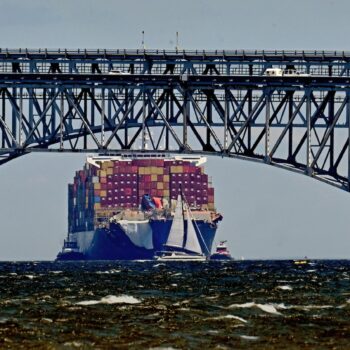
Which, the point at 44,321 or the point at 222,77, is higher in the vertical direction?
the point at 222,77

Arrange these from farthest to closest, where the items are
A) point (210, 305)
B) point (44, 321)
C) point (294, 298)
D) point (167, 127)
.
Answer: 1. point (167, 127)
2. point (294, 298)
3. point (210, 305)
4. point (44, 321)

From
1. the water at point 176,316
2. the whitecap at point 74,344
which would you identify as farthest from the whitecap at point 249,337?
the whitecap at point 74,344

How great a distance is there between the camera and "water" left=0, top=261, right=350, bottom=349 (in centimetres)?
5747

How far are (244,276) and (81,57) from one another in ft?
82.9

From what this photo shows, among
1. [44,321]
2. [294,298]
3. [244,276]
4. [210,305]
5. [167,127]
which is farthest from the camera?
[167,127]

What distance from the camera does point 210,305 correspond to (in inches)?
2955

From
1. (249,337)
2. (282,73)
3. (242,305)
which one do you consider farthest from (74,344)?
(282,73)

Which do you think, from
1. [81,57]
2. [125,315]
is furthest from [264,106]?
[125,315]

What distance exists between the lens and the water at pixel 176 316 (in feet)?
189

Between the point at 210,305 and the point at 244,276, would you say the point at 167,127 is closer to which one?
the point at 244,276

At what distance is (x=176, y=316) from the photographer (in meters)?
67.8

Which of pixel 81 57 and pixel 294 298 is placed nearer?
pixel 294 298

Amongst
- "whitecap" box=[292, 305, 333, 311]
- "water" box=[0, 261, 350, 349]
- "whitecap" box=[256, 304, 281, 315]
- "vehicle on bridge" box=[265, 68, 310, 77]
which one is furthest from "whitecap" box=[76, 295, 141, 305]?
"vehicle on bridge" box=[265, 68, 310, 77]

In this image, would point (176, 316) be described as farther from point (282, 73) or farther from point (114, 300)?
point (282, 73)
